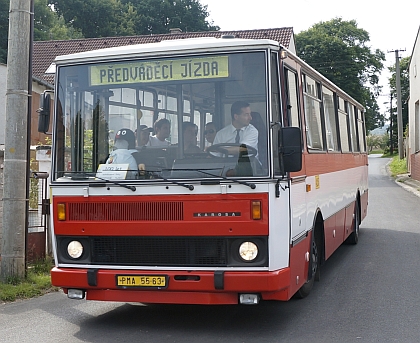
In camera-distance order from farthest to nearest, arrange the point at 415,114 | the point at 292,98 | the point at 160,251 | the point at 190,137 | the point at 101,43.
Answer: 1. the point at 101,43
2. the point at 415,114
3. the point at 292,98
4. the point at 190,137
5. the point at 160,251

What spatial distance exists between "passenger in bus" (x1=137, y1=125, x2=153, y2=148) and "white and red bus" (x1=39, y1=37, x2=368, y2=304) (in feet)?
0.10

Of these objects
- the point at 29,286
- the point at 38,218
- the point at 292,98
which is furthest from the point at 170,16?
the point at 292,98

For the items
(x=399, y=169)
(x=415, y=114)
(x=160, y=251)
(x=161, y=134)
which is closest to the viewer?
(x=160, y=251)

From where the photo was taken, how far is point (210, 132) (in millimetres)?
7402

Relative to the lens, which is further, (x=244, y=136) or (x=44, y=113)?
(x=44, y=113)

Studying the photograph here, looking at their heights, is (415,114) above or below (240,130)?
above

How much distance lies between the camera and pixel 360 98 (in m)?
63.4

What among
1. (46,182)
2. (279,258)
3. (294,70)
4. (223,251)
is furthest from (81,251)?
(46,182)

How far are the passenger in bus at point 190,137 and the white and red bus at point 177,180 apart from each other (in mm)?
32

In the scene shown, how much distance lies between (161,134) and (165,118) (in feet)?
0.63

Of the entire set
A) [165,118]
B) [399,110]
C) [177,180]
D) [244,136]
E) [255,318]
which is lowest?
[255,318]

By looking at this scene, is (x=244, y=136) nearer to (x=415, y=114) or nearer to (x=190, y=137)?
(x=190, y=137)

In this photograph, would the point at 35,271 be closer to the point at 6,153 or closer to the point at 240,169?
the point at 6,153

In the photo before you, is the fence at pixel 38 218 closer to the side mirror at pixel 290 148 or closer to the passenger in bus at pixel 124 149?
the passenger in bus at pixel 124 149
